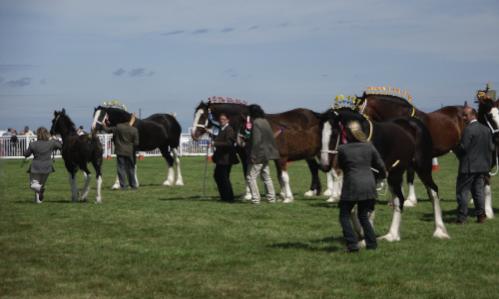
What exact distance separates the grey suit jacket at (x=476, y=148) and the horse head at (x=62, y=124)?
9823 mm

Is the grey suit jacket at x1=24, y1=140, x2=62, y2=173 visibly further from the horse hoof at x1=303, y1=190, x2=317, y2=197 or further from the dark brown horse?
the horse hoof at x1=303, y1=190, x2=317, y2=197

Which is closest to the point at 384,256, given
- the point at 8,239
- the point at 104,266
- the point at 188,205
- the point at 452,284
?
the point at 452,284

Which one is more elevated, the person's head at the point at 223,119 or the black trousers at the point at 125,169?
the person's head at the point at 223,119

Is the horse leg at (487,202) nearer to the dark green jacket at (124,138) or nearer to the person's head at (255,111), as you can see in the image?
the person's head at (255,111)

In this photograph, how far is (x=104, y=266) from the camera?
33.5ft

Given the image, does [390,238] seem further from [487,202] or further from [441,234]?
[487,202]

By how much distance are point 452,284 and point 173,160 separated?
1766 centimetres

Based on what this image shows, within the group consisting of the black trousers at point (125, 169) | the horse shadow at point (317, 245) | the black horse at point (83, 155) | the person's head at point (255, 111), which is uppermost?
the person's head at point (255, 111)

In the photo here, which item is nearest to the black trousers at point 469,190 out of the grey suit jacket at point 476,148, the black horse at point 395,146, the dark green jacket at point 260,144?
the grey suit jacket at point 476,148

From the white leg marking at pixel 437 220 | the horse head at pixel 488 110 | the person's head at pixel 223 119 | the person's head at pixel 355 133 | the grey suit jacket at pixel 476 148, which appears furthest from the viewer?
the person's head at pixel 223 119

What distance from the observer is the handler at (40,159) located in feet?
60.4

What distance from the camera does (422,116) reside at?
17.1 metres

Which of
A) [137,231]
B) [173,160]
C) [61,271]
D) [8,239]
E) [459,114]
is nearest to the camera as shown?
[61,271]

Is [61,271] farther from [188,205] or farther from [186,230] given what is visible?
[188,205]
